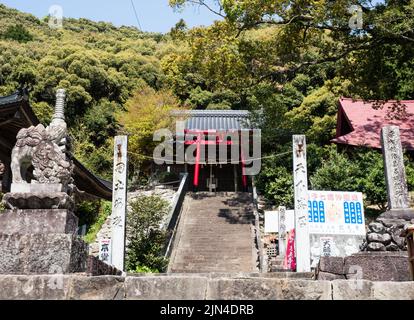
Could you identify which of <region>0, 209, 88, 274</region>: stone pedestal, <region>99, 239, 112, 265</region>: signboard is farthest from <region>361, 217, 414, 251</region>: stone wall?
<region>99, 239, 112, 265</region>: signboard

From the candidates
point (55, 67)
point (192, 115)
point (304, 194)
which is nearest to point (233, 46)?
point (304, 194)

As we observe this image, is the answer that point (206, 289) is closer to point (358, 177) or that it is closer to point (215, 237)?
point (215, 237)

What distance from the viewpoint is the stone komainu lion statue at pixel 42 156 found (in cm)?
383

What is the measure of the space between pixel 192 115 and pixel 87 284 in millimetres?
27164

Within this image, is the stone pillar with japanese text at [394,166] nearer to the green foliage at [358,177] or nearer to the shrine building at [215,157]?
the green foliage at [358,177]

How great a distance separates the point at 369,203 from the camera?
52.5ft

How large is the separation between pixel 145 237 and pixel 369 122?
13022 millimetres

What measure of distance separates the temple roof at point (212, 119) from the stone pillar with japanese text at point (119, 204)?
14.9m

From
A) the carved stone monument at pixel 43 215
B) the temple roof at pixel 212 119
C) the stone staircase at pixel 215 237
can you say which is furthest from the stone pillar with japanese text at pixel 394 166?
the temple roof at pixel 212 119

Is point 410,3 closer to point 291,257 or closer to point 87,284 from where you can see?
point 291,257

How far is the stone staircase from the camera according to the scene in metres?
13.1

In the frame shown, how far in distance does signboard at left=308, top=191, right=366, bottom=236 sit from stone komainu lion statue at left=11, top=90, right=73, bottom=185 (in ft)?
29.2

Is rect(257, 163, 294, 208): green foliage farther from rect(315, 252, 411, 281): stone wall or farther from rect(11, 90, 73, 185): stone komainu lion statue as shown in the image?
rect(11, 90, 73, 185): stone komainu lion statue

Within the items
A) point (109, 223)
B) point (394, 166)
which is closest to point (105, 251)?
point (109, 223)
